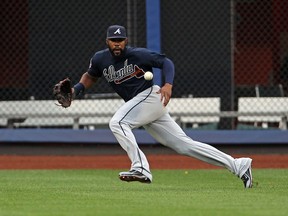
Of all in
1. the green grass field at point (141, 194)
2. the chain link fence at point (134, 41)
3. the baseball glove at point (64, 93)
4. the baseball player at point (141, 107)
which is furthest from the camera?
the chain link fence at point (134, 41)

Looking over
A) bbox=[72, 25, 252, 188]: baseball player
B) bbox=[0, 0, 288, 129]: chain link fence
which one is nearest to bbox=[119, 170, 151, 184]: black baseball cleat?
bbox=[72, 25, 252, 188]: baseball player

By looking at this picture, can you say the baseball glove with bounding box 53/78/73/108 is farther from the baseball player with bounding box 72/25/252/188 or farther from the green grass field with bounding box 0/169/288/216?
the green grass field with bounding box 0/169/288/216

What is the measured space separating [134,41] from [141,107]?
242 inches

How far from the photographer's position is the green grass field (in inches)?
285

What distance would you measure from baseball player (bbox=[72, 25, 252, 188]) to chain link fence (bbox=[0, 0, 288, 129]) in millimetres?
5865

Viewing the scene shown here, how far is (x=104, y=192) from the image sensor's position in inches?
361

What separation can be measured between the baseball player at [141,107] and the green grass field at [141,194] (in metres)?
0.31

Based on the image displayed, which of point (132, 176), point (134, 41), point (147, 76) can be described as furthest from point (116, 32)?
point (134, 41)

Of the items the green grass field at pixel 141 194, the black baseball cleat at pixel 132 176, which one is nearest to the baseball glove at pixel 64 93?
the green grass field at pixel 141 194

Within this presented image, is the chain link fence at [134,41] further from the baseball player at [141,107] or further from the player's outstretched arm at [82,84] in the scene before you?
the baseball player at [141,107]

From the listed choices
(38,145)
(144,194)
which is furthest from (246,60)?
(144,194)

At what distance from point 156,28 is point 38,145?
107 inches

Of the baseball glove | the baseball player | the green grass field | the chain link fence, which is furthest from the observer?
the chain link fence

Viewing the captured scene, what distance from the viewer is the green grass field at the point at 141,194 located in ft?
23.7
